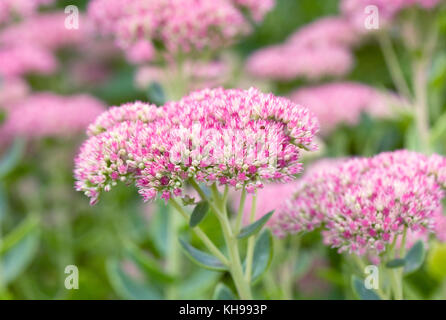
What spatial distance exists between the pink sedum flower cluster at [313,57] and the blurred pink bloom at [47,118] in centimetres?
44

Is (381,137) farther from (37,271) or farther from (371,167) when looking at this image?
Result: (37,271)

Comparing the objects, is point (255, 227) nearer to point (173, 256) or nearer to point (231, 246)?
point (231, 246)

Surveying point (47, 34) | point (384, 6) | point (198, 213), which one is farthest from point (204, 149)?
point (47, 34)

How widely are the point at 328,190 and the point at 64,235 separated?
96 centimetres

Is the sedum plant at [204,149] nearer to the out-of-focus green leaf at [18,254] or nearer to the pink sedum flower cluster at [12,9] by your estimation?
the out-of-focus green leaf at [18,254]

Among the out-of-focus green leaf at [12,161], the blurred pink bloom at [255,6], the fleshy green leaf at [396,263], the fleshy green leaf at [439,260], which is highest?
the blurred pink bloom at [255,6]

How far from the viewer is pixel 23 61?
5.98ft

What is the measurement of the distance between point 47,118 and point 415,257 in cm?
100

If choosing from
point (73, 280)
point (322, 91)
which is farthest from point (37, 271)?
point (322, 91)

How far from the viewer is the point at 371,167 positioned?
947mm

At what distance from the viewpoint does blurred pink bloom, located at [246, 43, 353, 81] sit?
169cm

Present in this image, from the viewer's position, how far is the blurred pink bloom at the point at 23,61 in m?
1.79

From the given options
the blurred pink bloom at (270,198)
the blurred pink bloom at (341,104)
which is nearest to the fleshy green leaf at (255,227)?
the blurred pink bloom at (270,198)

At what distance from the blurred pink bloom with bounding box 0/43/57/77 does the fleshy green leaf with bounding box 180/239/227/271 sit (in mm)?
1047
